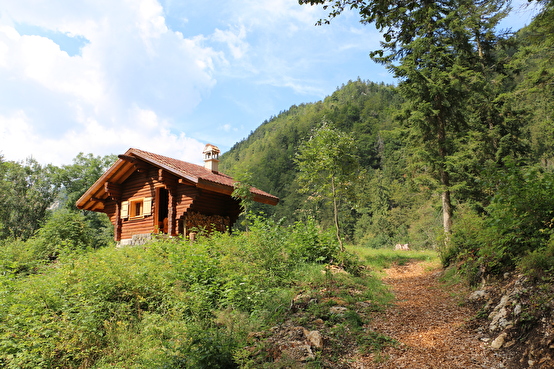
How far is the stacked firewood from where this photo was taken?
48.2ft

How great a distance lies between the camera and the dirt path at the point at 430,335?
14.7 feet

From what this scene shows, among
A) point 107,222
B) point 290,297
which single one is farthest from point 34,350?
point 107,222

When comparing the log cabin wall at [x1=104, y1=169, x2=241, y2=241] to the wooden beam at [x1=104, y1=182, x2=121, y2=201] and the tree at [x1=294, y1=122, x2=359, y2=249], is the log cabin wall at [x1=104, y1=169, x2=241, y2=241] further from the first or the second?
the tree at [x1=294, y1=122, x2=359, y2=249]

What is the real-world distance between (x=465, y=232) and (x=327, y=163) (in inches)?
229

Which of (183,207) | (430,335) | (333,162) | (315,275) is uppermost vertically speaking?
(333,162)

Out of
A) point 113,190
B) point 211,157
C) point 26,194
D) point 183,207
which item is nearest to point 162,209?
point 113,190

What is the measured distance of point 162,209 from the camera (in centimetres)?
1716

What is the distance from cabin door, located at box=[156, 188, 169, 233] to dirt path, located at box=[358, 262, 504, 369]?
37.2 feet

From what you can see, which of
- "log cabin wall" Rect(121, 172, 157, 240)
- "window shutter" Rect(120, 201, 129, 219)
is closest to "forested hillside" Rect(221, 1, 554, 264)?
"log cabin wall" Rect(121, 172, 157, 240)

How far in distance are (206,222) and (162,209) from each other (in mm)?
3195

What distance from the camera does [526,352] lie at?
4129 mm

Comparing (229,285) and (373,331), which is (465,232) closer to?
(373,331)

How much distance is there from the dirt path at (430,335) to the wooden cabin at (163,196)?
29.0ft

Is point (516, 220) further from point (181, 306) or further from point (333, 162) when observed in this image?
point (333, 162)
